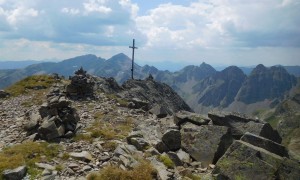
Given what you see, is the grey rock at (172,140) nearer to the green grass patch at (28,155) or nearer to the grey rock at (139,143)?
the grey rock at (139,143)

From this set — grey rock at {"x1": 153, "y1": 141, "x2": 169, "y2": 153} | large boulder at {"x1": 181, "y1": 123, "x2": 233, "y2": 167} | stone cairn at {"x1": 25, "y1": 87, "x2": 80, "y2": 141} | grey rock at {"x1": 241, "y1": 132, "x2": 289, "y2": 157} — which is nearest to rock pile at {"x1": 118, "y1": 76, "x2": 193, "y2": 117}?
stone cairn at {"x1": 25, "y1": 87, "x2": 80, "y2": 141}

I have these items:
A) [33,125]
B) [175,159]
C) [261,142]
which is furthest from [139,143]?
[33,125]

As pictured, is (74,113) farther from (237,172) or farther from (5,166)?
(237,172)

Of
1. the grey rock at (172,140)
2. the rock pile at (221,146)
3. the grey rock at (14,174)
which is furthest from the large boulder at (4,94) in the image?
the grey rock at (14,174)

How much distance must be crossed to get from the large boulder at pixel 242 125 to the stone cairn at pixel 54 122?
12.5m

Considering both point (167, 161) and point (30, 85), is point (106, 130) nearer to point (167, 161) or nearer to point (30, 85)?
point (167, 161)

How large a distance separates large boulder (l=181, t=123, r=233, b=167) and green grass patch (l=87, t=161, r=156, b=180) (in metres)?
6.81

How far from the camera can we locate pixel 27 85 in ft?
206

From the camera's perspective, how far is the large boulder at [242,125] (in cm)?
2716

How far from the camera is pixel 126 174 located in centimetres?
1722

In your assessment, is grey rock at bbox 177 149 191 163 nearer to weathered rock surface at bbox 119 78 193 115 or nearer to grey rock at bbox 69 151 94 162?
grey rock at bbox 69 151 94 162

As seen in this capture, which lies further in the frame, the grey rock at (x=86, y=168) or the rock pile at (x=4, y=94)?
the rock pile at (x=4, y=94)

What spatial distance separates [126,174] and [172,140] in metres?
8.48

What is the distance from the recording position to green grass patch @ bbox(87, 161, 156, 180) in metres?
17.2
